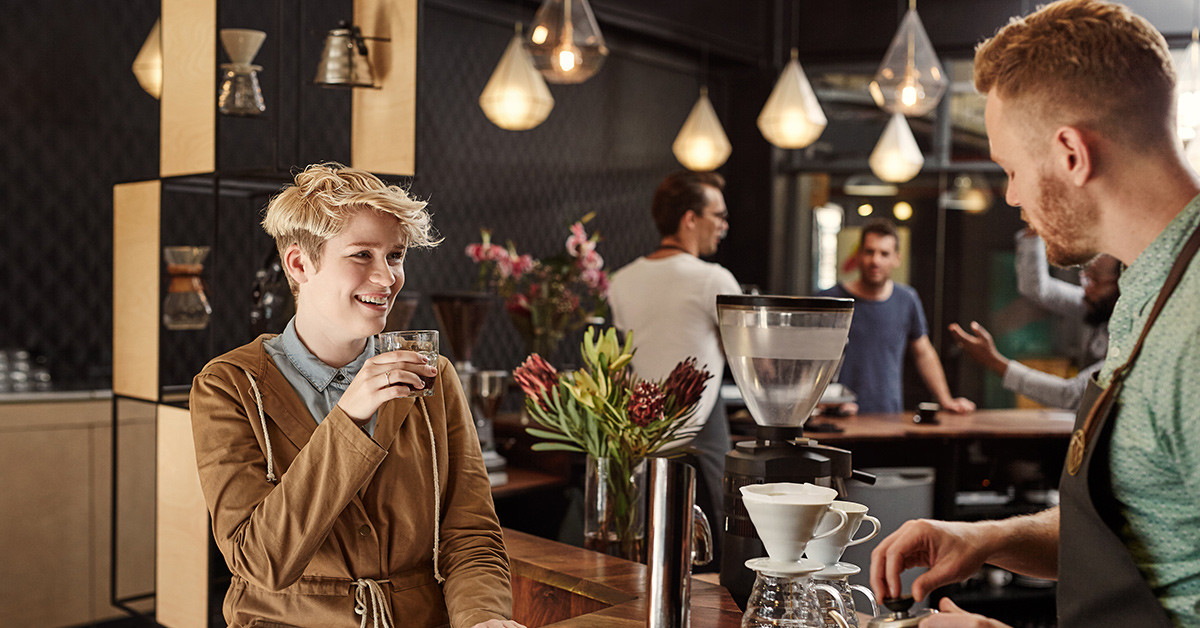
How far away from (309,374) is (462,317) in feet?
6.25


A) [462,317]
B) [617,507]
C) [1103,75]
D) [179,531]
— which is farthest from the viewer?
[462,317]

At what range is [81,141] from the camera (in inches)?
194

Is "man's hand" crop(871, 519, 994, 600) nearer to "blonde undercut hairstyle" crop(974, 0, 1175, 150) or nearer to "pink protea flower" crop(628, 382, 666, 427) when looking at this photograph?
"blonde undercut hairstyle" crop(974, 0, 1175, 150)

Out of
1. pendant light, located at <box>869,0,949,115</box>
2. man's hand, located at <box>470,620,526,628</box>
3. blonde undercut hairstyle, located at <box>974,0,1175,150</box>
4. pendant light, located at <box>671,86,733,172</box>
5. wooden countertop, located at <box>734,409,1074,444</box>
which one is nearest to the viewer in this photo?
blonde undercut hairstyle, located at <box>974,0,1175,150</box>

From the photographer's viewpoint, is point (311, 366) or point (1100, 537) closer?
point (1100, 537)

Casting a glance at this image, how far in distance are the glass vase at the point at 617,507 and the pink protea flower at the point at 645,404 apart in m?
0.16

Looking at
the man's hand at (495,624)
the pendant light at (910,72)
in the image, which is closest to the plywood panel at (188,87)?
the man's hand at (495,624)

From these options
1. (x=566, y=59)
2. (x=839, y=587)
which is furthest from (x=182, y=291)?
(x=839, y=587)

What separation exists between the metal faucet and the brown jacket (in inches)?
18.0

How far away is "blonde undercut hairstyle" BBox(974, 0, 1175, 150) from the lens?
48.2 inches

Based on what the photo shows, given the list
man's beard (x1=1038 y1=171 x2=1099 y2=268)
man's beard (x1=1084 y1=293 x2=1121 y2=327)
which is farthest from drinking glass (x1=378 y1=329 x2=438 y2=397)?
man's beard (x1=1084 y1=293 x2=1121 y2=327)

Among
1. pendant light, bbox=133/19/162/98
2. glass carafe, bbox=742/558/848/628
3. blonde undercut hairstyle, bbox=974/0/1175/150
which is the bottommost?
glass carafe, bbox=742/558/848/628

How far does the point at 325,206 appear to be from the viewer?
1694 millimetres

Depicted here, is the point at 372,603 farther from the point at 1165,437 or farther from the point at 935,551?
the point at 1165,437
